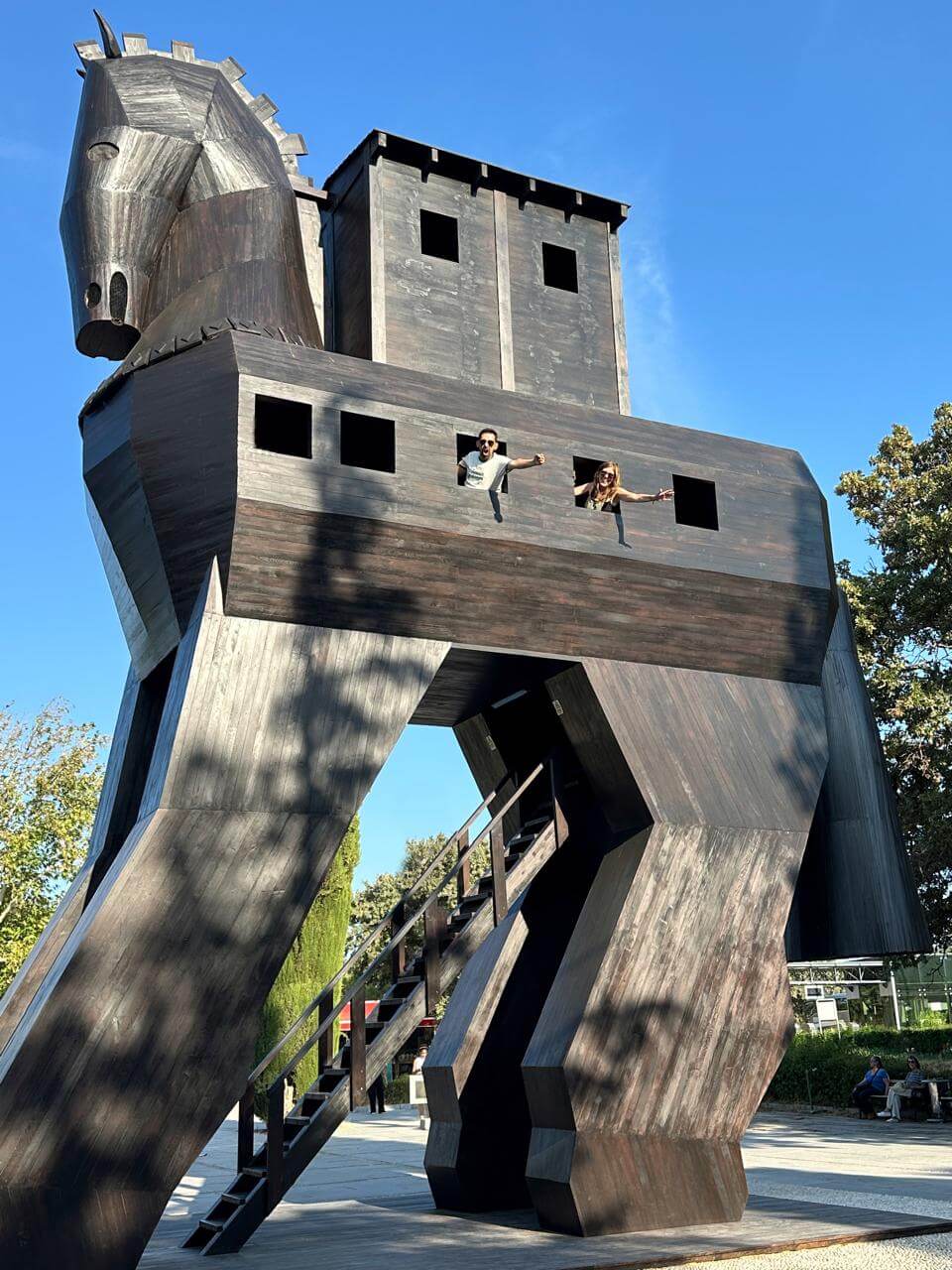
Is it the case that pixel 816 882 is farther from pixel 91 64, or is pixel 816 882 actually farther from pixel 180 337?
pixel 91 64

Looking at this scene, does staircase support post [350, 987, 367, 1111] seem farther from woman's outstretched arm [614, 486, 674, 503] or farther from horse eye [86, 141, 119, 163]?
horse eye [86, 141, 119, 163]

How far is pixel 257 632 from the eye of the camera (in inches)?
382

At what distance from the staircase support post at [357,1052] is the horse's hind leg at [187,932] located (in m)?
1.16

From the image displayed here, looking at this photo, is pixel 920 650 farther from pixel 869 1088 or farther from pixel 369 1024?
pixel 369 1024

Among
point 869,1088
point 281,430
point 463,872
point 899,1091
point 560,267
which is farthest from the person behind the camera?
point 869,1088

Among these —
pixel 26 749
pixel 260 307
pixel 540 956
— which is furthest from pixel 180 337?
pixel 26 749

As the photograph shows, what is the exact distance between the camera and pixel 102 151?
36.2ft

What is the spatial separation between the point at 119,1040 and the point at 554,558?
527 cm

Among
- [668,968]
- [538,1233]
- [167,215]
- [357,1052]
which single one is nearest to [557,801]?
[668,968]

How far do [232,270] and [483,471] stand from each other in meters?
2.98

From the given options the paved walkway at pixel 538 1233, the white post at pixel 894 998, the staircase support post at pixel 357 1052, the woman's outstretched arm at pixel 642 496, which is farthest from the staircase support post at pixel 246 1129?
the white post at pixel 894 998

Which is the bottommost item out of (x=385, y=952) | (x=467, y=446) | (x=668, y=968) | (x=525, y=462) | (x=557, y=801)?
(x=668, y=968)

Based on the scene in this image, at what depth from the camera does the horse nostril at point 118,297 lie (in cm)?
1095

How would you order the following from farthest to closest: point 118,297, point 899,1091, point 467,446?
point 899,1091
point 467,446
point 118,297
